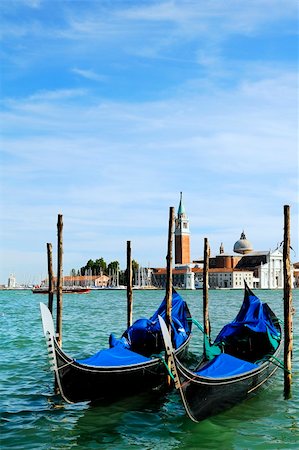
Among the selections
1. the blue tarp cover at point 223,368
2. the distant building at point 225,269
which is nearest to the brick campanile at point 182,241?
the distant building at point 225,269

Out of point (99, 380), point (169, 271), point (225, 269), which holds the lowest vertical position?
point (99, 380)

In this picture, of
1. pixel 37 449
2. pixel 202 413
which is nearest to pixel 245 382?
pixel 202 413

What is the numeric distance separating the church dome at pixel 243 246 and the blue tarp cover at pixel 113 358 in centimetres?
8632

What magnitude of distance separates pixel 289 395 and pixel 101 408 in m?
2.49

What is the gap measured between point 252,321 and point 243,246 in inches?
3328

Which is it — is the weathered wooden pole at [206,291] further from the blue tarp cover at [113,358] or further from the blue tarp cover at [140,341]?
the blue tarp cover at [113,358]

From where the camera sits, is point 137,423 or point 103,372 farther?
point 103,372

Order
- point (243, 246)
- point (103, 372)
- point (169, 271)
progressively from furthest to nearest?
point (243, 246) < point (169, 271) < point (103, 372)

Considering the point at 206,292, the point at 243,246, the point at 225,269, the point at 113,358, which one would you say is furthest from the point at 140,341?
the point at 243,246

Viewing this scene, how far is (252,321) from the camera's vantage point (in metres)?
9.21

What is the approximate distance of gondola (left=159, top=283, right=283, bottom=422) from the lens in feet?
19.5

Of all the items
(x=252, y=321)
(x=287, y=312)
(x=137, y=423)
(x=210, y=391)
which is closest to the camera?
(x=210, y=391)

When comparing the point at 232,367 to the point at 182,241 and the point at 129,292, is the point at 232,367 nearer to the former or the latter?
the point at 129,292

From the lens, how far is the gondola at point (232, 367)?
19.5 ft
